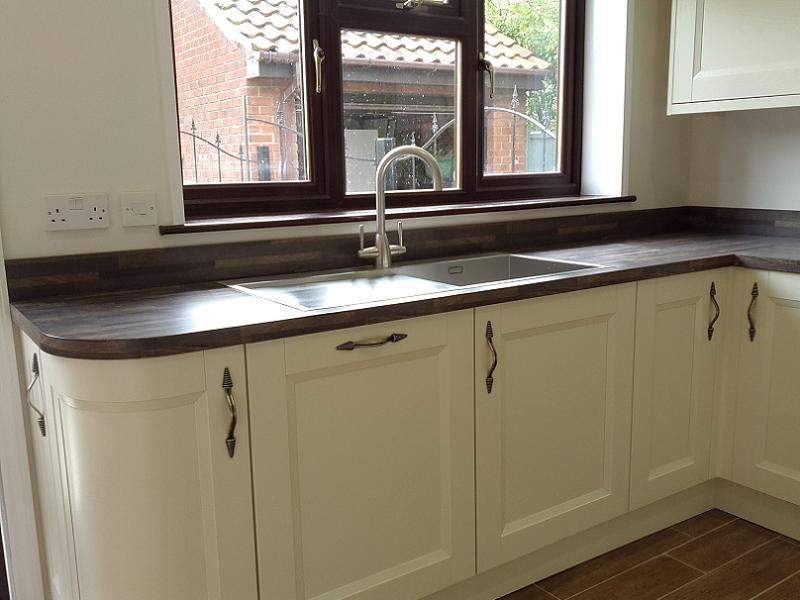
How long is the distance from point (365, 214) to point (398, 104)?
1.62 feet

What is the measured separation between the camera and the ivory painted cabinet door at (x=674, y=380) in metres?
2.31

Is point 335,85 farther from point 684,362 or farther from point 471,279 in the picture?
point 684,362

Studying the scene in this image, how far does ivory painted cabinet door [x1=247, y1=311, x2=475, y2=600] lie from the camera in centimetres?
165

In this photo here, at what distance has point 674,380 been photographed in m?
2.41

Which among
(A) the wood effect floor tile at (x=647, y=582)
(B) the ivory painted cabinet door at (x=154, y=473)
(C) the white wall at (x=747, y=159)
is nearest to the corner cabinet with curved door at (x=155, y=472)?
(B) the ivory painted cabinet door at (x=154, y=473)

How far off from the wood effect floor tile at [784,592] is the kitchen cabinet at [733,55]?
144 centimetres

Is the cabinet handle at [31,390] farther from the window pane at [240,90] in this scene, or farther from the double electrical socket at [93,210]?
the window pane at [240,90]

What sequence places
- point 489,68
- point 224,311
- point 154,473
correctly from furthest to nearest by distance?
point 489,68 → point 224,311 → point 154,473

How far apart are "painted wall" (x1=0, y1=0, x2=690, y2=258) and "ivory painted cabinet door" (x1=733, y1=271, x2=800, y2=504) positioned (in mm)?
1658

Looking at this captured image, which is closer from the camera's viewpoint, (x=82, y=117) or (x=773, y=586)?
(x=82, y=117)

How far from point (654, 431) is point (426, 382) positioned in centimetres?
91

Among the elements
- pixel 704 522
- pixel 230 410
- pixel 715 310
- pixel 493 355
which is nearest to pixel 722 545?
pixel 704 522

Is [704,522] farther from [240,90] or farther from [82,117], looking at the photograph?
[82,117]

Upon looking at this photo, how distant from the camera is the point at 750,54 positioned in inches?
100
